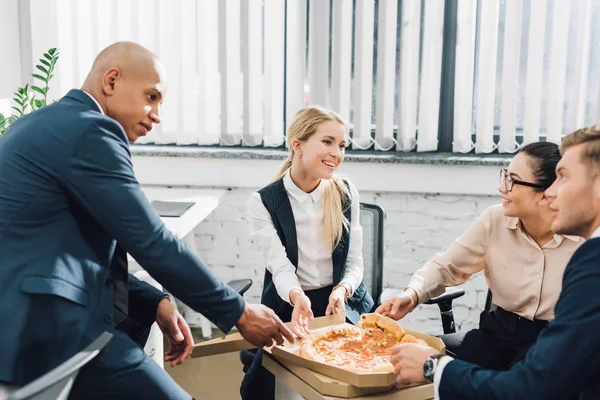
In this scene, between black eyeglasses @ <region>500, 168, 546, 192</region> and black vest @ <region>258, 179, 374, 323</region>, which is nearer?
black eyeglasses @ <region>500, 168, 546, 192</region>

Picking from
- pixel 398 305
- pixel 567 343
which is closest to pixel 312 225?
pixel 398 305

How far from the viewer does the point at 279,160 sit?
12.4 ft

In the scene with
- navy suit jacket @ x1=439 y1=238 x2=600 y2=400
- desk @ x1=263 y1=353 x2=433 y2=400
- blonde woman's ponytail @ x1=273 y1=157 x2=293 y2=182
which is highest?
blonde woman's ponytail @ x1=273 y1=157 x2=293 y2=182

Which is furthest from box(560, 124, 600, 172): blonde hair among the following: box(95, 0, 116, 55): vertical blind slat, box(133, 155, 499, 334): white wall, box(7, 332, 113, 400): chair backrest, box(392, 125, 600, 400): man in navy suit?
box(95, 0, 116, 55): vertical blind slat

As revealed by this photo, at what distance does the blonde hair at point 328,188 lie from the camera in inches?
98.9

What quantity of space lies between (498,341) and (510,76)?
1770 millimetres

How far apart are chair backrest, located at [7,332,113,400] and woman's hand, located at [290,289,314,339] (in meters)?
0.73

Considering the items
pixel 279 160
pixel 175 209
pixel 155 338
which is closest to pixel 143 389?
pixel 155 338

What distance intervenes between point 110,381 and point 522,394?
0.86m

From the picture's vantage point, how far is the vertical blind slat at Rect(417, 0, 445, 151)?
359 cm

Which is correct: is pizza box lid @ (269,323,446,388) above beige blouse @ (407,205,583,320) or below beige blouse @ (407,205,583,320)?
below

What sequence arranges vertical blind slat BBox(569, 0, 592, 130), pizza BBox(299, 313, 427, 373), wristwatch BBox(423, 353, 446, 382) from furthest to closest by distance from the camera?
vertical blind slat BBox(569, 0, 592, 130)
pizza BBox(299, 313, 427, 373)
wristwatch BBox(423, 353, 446, 382)

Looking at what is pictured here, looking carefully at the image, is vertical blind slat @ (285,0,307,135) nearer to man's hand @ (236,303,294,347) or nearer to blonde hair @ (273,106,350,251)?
blonde hair @ (273,106,350,251)

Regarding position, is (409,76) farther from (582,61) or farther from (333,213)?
(333,213)
